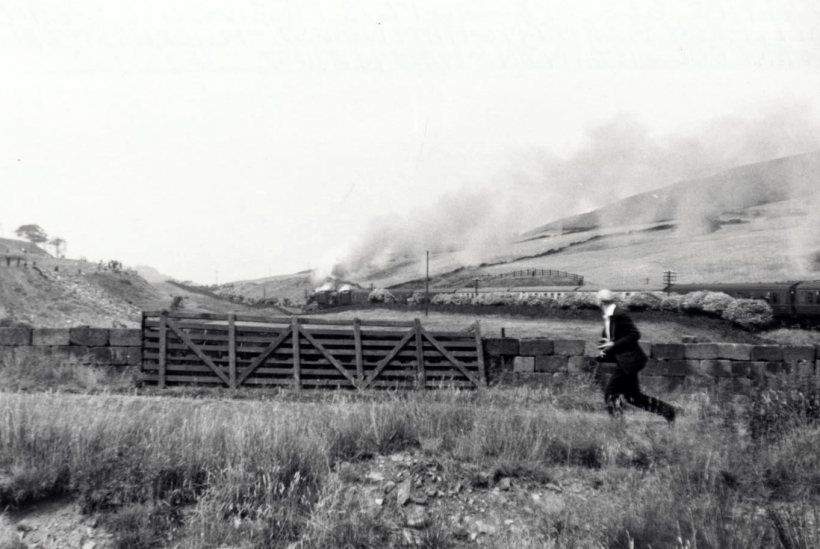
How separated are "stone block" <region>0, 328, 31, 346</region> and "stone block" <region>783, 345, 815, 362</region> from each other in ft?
49.7

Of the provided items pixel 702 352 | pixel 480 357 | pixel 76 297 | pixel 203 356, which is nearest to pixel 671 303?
pixel 702 352

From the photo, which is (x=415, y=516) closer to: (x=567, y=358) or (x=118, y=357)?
(x=567, y=358)

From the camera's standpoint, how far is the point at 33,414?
20.2 feet

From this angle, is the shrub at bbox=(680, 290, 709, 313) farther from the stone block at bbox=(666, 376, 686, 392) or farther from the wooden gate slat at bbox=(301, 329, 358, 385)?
the wooden gate slat at bbox=(301, 329, 358, 385)

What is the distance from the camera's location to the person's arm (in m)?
7.55

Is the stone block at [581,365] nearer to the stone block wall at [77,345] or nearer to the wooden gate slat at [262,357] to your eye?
the wooden gate slat at [262,357]

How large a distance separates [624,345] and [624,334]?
5.9 inches

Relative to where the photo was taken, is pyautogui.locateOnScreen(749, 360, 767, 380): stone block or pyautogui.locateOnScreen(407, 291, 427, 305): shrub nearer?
pyautogui.locateOnScreen(749, 360, 767, 380): stone block

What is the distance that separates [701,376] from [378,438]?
777cm

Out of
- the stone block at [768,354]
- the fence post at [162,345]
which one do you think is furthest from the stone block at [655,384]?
the fence post at [162,345]

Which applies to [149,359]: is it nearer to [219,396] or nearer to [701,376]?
[219,396]

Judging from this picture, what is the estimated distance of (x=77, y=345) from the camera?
11.9 m

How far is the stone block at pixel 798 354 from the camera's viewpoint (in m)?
11.0

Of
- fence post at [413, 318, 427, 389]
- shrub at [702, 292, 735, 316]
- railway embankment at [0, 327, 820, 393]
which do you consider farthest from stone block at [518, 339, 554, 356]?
shrub at [702, 292, 735, 316]
